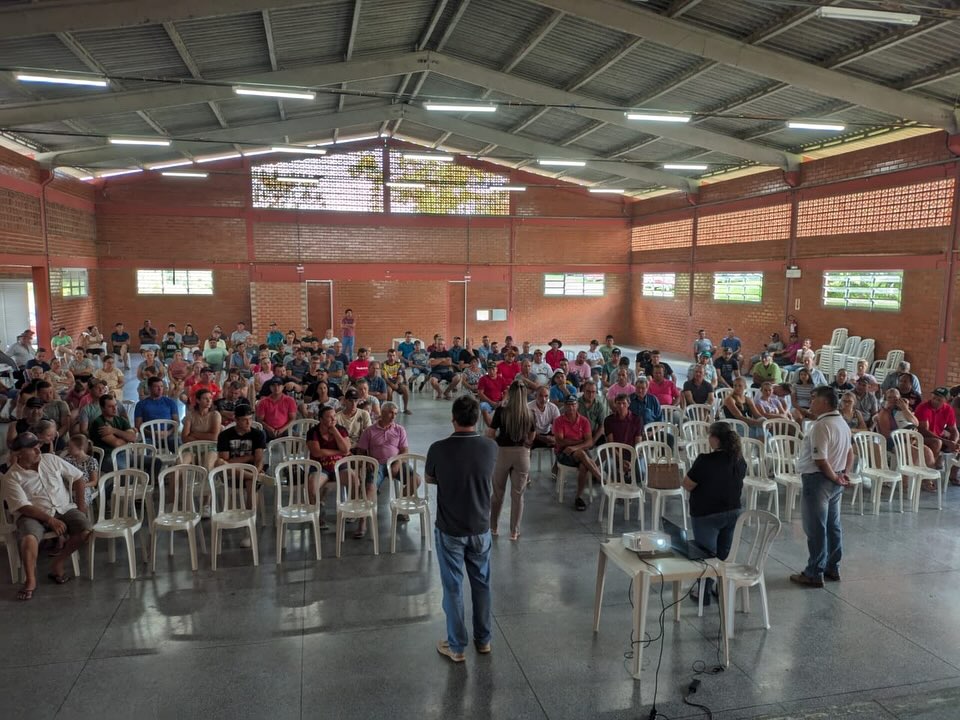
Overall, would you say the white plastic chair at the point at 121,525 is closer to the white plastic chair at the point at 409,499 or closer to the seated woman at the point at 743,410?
the white plastic chair at the point at 409,499

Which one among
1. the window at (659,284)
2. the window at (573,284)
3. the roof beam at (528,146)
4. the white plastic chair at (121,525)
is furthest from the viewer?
the window at (573,284)

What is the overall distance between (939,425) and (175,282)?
19121 millimetres

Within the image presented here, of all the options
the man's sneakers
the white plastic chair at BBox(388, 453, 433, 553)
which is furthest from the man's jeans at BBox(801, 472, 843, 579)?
the white plastic chair at BBox(388, 453, 433, 553)

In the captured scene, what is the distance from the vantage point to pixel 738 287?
713 inches

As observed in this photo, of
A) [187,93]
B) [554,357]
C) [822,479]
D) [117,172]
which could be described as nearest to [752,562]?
[822,479]

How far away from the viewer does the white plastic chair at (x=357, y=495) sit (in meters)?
5.86

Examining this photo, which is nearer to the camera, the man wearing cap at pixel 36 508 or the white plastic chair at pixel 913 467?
the man wearing cap at pixel 36 508

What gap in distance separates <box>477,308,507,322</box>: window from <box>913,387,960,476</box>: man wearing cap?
15152 mm

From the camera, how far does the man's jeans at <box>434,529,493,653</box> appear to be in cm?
418

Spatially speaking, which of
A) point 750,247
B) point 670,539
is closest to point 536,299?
point 750,247

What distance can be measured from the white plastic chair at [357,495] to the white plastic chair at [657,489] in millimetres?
2562

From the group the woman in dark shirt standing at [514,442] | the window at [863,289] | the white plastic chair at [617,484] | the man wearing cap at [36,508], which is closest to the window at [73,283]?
the man wearing cap at [36,508]

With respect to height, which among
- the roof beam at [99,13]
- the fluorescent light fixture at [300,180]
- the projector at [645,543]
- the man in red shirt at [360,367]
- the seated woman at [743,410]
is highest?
the fluorescent light fixture at [300,180]

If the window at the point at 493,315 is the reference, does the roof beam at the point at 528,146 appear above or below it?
above
